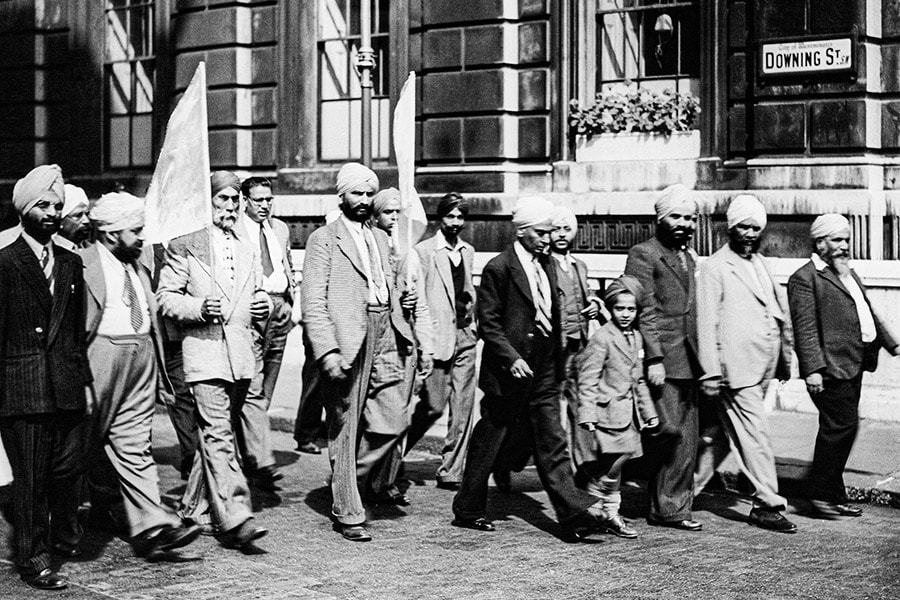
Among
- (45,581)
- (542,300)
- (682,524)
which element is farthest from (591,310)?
(45,581)

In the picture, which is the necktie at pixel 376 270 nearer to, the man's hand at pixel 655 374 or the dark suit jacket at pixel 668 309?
the dark suit jacket at pixel 668 309

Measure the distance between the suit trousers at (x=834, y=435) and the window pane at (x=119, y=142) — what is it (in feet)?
41.1

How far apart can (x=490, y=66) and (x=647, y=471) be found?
6.53m

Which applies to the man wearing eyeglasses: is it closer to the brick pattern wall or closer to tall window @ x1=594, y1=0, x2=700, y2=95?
tall window @ x1=594, y1=0, x2=700, y2=95

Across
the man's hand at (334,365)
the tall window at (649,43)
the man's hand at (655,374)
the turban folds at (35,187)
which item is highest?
the tall window at (649,43)

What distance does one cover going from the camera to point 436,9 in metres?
15.3

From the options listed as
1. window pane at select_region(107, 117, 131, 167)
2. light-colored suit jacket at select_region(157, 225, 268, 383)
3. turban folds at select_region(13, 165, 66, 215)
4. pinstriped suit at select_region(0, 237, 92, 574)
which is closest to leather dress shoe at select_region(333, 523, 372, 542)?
light-colored suit jacket at select_region(157, 225, 268, 383)

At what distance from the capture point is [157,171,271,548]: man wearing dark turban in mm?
7402

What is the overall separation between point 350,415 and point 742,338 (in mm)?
2226

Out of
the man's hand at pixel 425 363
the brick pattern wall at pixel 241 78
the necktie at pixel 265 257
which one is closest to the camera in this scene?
the man's hand at pixel 425 363

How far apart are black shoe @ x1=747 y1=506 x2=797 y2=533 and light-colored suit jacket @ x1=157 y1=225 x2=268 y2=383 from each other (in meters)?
2.87

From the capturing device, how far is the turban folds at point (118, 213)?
7.39 metres

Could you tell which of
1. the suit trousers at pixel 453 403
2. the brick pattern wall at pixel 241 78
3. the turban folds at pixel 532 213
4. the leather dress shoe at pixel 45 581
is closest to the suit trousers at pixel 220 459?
the leather dress shoe at pixel 45 581

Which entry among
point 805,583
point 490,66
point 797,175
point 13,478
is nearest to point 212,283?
point 13,478
